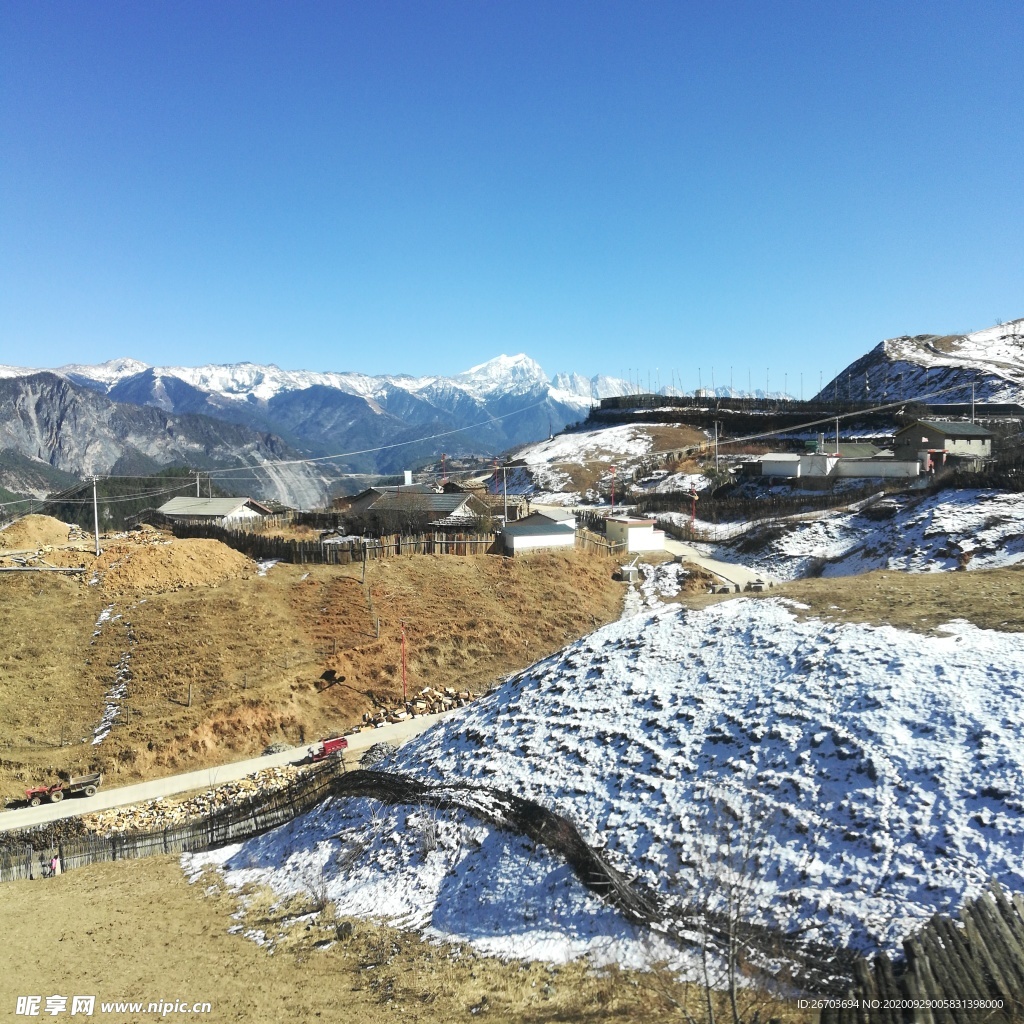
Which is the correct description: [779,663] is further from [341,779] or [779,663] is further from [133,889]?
[133,889]

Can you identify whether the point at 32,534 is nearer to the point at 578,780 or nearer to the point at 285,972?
the point at 285,972

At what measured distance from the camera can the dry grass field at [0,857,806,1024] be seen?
10328mm

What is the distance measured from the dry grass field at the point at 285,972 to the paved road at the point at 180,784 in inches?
264

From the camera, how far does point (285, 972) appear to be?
11.9m

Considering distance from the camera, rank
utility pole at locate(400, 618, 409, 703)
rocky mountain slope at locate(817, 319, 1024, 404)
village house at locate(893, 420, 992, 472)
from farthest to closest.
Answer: rocky mountain slope at locate(817, 319, 1024, 404) < village house at locate(893, 420, 992, 472) < utility pole at locate(400, 618, 409, 703)

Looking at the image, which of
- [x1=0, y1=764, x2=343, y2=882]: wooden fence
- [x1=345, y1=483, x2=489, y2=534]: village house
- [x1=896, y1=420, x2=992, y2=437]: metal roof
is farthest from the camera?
[x1=896, y1=420, x2=992, y2=437]: metal roof

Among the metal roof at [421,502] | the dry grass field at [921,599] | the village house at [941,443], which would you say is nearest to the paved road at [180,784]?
the dry grass field at [921,599]

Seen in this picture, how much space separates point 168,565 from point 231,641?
8.13m

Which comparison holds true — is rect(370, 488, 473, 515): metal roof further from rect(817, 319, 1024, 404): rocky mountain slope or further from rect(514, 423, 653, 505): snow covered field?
rect(817, 319, 1024, 404): rocky mountain slope

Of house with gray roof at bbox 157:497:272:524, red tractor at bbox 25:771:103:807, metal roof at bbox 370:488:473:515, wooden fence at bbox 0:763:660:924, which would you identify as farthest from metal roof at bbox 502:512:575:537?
red tractor at bbox 25:771:103:807

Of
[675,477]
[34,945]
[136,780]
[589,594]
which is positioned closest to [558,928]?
[34,945]

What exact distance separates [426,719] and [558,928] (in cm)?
1686

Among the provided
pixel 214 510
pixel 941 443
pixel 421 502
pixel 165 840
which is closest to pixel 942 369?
pixel 941 443

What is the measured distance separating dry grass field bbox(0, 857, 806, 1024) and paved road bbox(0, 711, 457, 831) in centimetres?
670
